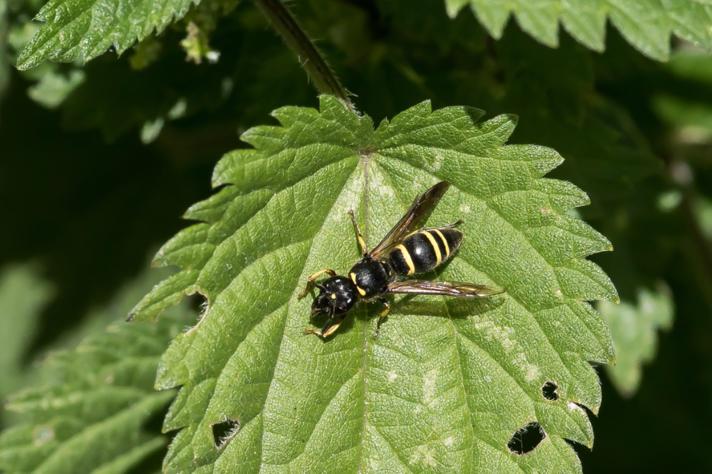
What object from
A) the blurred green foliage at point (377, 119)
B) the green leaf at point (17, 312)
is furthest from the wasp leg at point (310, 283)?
the green leaf at point (17, 312)

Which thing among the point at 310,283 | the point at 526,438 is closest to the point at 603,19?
the point at 310,283

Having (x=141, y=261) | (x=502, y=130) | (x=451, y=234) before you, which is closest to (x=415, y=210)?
(x=451, y=234)

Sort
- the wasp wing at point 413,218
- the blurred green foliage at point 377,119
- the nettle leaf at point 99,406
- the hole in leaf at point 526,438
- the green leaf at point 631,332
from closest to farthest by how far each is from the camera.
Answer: the hole in leaf at point 526,438
the wasp wing at point 413,218
the blurred green foliage at point 377,119
the nettle leaf at point 99,406
the green leaf at point 631,332

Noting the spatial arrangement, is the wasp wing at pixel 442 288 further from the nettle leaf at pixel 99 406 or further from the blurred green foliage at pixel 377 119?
the nettle leaf at pixel 99 406

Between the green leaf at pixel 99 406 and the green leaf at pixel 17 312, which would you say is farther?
the green leaf at pixel 17 312

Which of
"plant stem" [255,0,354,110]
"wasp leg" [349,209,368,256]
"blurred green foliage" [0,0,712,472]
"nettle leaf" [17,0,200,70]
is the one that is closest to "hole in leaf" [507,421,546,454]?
"wasp leg" [349,209,368,256]

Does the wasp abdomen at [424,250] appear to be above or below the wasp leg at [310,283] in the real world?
below

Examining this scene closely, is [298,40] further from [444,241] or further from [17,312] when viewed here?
[17,312]
